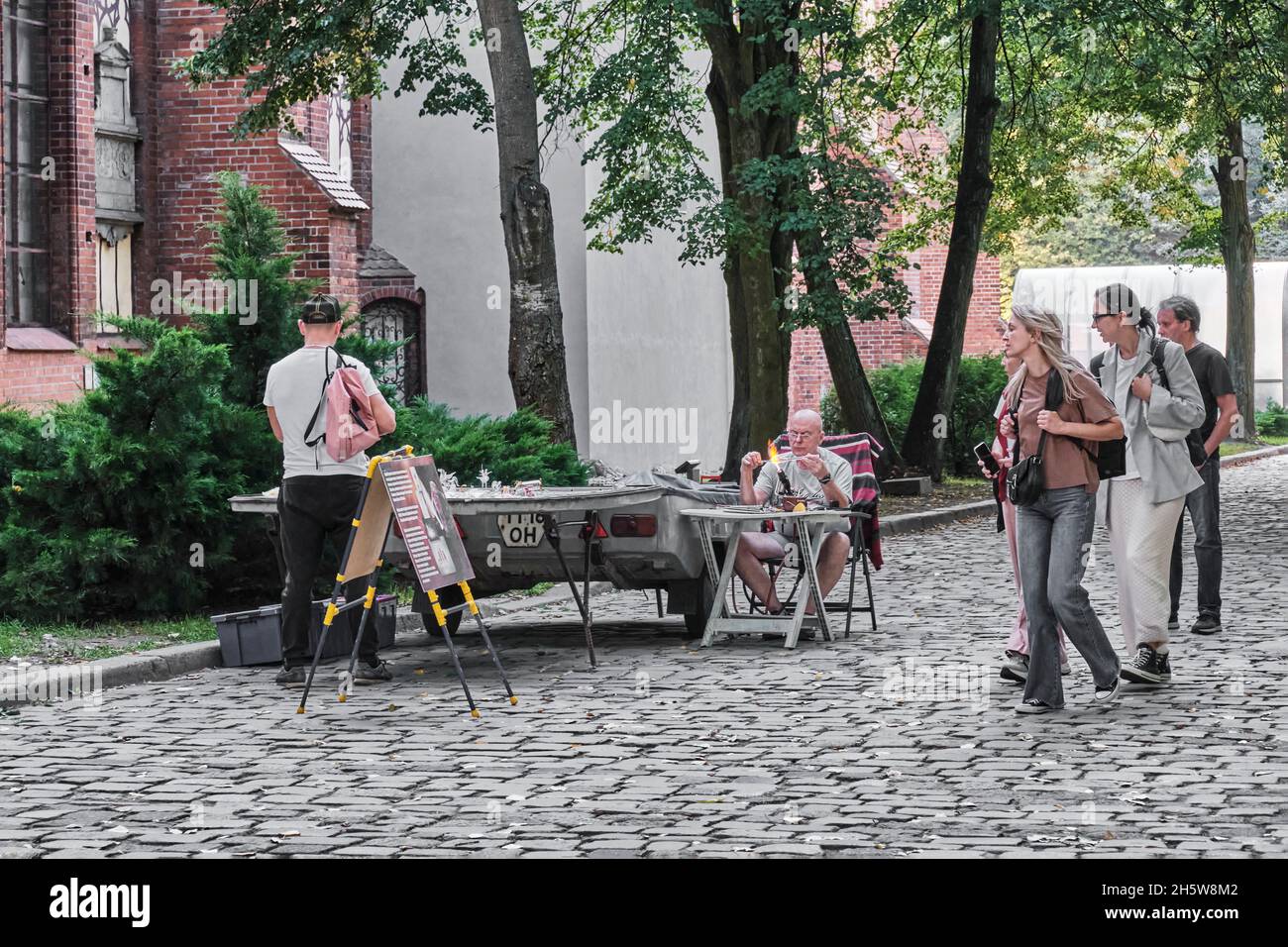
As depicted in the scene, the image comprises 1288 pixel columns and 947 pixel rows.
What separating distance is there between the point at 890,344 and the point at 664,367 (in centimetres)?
807

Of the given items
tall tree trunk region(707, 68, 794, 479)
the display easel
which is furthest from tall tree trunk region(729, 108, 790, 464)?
the display easel

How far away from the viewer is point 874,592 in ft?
46.3

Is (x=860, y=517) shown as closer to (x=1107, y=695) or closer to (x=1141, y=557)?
(x=1141, y=557)

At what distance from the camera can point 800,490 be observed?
1162 cm

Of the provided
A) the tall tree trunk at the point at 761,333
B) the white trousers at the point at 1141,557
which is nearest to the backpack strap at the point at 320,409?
the white trousers at the point at 1141,557

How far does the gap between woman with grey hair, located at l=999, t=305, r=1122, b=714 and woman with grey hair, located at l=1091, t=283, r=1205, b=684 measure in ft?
1.86

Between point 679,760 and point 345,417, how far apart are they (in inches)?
121

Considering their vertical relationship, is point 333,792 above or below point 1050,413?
below

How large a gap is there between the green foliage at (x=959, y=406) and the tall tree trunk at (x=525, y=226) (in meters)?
9.77

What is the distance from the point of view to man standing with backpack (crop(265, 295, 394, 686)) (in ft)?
32.4

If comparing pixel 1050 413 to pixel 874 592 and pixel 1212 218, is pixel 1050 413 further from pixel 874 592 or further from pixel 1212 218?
pixel 1212 218
